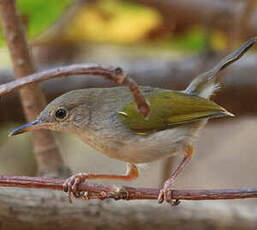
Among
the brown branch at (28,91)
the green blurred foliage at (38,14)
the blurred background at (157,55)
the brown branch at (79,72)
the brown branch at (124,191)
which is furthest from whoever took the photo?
the blurred background at (157,55)

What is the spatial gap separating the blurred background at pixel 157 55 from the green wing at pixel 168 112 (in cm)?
140

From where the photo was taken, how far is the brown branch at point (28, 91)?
3.16 metres

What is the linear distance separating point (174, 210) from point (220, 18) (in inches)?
88.1

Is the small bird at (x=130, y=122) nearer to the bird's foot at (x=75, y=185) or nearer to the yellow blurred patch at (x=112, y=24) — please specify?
the bird's foot at (x=75, y=185)

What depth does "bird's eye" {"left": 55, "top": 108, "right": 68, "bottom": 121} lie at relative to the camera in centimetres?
260

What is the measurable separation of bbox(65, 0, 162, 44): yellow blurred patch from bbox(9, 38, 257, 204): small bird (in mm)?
2360

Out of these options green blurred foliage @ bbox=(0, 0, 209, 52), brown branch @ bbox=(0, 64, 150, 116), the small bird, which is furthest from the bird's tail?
green blurred foliage @ bbox=(0, 0, 209, 52)

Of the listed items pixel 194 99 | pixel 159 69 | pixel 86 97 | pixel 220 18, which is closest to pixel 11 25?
pixel 86 97

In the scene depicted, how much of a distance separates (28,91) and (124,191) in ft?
4.20

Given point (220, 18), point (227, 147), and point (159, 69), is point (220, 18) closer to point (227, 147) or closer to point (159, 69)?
point (159, 69)

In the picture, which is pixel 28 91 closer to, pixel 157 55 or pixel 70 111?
pixel 70 111

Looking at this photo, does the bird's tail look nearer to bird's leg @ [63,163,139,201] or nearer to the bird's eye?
bird's leg @ [63,163,139,201]

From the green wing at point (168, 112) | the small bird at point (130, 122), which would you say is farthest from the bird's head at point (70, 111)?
the green wing at point (168, 112)

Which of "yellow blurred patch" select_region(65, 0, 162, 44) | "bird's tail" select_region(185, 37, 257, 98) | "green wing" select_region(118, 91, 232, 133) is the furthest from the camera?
"yellow blurred patch" select_region(65, 0, 162, 44)
